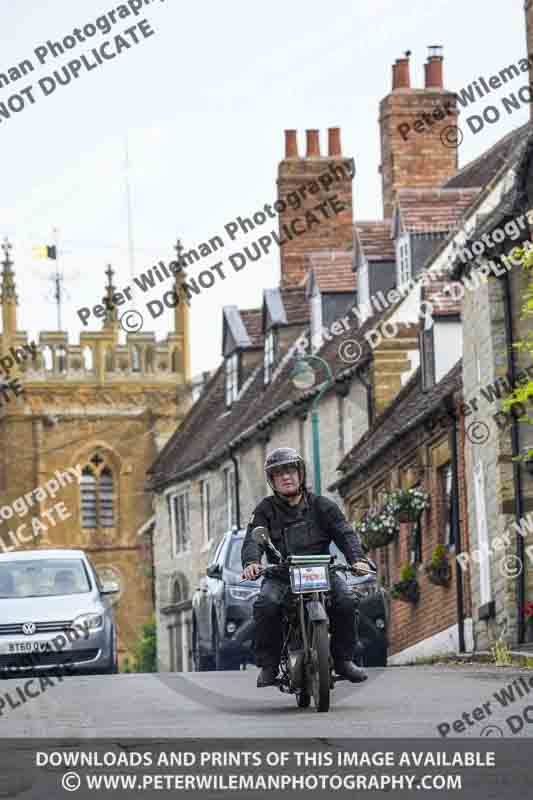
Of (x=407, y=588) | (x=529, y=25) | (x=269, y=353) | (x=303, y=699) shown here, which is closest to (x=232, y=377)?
(x=269, y=353)

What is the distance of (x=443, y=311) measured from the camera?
36406 millimetres

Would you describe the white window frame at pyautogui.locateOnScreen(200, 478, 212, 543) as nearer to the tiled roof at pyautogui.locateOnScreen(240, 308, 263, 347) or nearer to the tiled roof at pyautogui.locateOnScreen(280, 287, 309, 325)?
the tiled roof at pyautogui.locateOnScreen(240, 308, 263, 347)

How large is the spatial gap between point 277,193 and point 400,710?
38665 mm

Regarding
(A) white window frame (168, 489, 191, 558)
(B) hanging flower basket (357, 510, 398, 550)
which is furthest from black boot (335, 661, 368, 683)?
(A) white window frame (168, 489, 191, 558)

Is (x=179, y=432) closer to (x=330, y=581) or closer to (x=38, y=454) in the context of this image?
(x=38, y=454)

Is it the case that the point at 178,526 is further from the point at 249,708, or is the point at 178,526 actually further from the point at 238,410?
the point at 249,708

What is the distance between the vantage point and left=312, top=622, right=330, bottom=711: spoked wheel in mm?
13547

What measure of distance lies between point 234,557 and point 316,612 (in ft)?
35.9

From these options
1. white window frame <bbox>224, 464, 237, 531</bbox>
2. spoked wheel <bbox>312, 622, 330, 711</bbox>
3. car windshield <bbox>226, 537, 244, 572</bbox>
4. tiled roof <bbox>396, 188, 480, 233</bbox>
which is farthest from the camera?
white window frame <bbox>224, 464, 237, 531</bbox>

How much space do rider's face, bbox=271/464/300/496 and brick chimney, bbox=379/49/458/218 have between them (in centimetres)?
3085

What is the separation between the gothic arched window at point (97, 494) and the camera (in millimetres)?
95562

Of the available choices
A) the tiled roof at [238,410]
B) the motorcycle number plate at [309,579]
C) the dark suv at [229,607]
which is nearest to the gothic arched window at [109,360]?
the tiled roof at [238,410]

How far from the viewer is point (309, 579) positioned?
45.4ft
